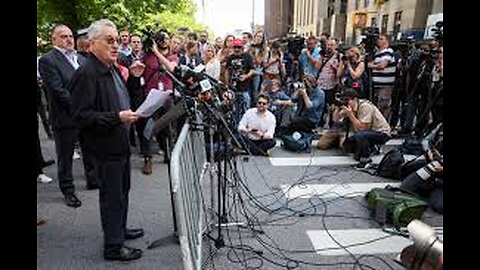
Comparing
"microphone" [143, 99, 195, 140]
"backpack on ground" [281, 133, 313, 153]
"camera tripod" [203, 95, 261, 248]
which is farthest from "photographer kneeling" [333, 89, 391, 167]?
"microphone" [143, 99, 195, 140]

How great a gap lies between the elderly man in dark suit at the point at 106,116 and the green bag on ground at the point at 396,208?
2.64m

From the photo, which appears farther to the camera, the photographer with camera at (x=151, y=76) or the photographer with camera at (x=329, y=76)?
the photographer with camera at (x=329, y=76)

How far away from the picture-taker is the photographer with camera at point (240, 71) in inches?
313

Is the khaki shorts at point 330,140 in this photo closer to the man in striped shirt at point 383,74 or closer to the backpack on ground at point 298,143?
the backpack on ground at point 298,143

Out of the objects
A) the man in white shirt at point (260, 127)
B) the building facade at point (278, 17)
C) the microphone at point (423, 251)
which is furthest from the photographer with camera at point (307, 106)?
the building facade at point (278, 17)

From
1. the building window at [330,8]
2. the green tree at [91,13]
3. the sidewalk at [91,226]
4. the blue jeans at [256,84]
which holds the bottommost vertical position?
the sidewalk at [91,226]

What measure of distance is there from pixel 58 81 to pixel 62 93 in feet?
0.47

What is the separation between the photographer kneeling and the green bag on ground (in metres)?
1.98

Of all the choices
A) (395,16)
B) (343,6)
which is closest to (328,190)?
(395,16)

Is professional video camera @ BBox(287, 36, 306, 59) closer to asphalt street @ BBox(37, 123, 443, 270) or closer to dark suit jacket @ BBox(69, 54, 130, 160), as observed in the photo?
asphalt street @ BBox(37, 123, 443, 270)

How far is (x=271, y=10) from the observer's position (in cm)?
6769

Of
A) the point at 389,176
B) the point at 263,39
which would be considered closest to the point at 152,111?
the point at 389,176
